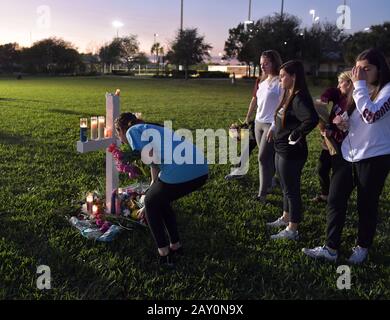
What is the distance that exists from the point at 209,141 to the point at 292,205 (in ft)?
16.5

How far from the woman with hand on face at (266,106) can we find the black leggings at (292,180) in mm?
867

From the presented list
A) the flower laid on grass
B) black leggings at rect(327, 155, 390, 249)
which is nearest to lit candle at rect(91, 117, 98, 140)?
the flower laid on grass

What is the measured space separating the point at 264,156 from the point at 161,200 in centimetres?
204

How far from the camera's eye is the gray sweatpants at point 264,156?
209 inches

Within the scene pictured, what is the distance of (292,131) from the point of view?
165 inches

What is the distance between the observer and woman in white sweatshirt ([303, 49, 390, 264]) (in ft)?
11.3

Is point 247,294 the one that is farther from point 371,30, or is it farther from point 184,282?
point 371,30

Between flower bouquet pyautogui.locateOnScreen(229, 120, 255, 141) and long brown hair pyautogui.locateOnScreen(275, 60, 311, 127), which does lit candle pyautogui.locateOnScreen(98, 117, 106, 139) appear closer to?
long brown hair pyautogui.locateOnScreen(275, 60, 311, 127)

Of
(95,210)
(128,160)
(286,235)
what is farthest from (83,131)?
(286,235)

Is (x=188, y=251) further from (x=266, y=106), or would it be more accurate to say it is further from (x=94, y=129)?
(x=266, y=106)

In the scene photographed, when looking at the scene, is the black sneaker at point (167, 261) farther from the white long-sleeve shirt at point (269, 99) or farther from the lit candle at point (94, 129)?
the white long-sleeve shirt at point (269, 99)

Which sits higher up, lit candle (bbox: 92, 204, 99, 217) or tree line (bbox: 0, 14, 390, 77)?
tree line (bbox: 0, 14, 390, 77)

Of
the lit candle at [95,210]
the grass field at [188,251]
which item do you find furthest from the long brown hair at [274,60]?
the lit candle at [95,210]
